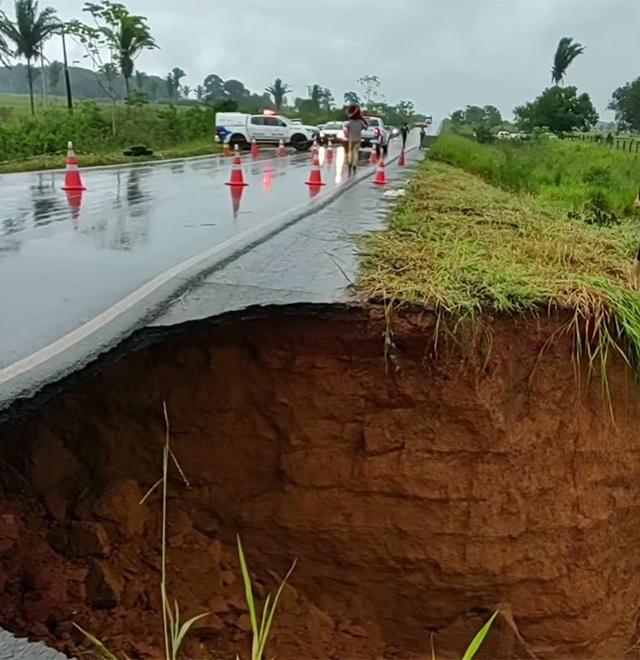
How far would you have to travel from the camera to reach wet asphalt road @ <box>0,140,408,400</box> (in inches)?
182

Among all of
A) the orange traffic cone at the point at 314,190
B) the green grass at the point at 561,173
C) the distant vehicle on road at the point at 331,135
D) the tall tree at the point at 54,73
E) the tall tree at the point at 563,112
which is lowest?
the orange traffic cone at the point at 314,190

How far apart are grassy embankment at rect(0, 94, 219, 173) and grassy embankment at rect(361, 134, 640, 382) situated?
12136 millimetres

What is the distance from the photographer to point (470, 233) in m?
6.94

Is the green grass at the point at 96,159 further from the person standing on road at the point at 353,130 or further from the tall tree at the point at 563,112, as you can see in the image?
the tall tree at the point at 563,112

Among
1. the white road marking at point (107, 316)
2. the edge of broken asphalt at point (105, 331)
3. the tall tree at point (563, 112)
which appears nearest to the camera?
the edge of broken asphalt at point (105, 331)

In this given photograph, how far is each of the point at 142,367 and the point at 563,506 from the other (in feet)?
9.71

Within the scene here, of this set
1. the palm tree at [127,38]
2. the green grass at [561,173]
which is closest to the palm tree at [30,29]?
the palm tree at [127,38]

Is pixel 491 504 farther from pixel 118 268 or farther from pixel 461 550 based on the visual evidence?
pixel 118 268

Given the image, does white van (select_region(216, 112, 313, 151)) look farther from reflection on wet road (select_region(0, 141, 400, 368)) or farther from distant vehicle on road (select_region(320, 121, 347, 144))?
reflection on wet road (select_region(0, 141, 400, 368))

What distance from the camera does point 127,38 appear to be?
3009 centimetres

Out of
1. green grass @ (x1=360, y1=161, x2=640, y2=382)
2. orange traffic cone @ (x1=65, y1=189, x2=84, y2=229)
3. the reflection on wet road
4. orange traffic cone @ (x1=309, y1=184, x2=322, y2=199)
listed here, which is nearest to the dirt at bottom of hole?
green grass @ (x1=360, y1=161, x2=640, y2=382)

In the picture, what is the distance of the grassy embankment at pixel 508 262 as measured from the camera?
4.64 m

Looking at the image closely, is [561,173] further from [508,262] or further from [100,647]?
[100,647]

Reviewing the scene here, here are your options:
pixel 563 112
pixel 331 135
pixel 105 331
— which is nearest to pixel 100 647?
pixel 105 331
